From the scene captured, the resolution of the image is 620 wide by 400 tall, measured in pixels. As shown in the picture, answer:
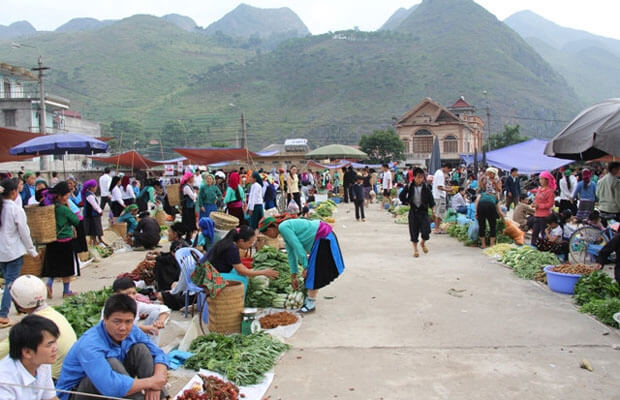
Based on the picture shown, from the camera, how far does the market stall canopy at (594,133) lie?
5.14 meters

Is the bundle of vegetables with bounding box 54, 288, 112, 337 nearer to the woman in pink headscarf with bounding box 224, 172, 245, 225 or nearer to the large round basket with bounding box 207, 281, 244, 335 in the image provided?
the large round basket with bounding box 207, 281, 244, 335

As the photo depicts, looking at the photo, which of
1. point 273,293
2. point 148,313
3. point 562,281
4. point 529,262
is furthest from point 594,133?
point 148,313

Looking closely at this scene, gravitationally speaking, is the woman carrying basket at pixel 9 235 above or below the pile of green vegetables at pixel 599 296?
above

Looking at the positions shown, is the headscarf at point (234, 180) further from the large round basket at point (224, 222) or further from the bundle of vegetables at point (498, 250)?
the bundle of vegetables at point (498, 250)

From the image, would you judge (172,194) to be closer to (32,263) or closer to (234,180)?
(234,180)

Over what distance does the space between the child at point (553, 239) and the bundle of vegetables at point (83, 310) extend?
22.5 ft

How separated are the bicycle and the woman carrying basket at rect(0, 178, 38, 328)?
26.9ft

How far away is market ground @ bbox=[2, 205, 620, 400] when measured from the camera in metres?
4.04

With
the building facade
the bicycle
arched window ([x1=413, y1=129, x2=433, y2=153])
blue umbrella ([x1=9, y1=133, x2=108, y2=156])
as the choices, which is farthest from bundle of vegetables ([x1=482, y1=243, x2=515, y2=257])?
Result: arched window ([x1=413, y1=129, x2=433, y2=153])

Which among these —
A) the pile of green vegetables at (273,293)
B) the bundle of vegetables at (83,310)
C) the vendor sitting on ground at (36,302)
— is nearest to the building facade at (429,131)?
the pile of green vegetables at (273,293)

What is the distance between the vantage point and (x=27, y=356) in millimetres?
2602

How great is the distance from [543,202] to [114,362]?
315 inches

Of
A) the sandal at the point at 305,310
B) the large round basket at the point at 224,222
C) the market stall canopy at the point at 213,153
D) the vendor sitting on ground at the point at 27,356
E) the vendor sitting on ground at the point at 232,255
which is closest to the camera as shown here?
the vendor sitting on ground at the point at 27,356

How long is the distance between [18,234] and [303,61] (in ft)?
381
